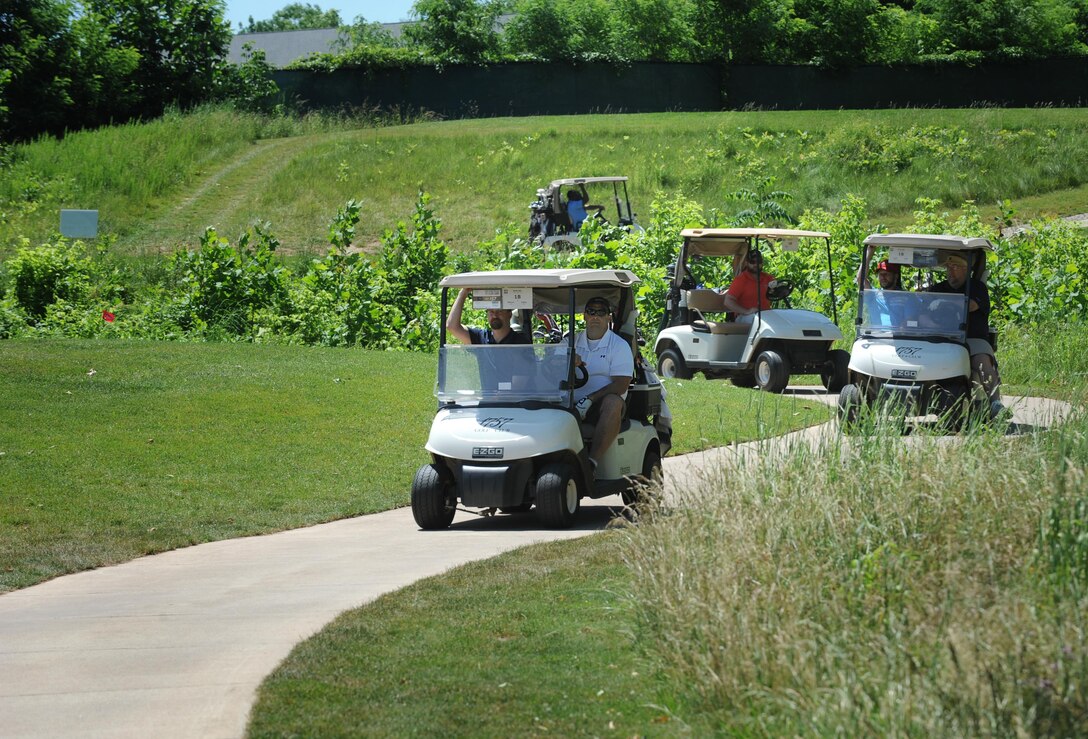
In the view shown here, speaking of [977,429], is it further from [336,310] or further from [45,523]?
[336,310]

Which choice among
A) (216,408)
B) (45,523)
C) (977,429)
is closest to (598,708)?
(977,429)

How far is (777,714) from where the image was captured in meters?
4.91

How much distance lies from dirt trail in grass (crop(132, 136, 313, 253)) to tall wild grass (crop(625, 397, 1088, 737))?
80.2 ft

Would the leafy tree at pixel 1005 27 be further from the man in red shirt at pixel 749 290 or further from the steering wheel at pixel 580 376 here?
the steering wheel at pixel 580 376

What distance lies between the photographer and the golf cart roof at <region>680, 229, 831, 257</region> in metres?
17.4

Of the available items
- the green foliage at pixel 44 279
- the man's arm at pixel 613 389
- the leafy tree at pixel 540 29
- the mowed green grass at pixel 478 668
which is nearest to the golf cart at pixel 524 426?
the man's arm at pixel 613 389

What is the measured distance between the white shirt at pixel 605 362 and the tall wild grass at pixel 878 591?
2.68 metres

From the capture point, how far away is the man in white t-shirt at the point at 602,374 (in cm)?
1010

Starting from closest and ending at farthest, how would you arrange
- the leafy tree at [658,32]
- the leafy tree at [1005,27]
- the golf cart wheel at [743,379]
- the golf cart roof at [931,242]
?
the golf cart roof at [931,242]
the golf cart wheel at [743,379]
the leafy tree at [1005,27]
the leafy tree at [658,32]

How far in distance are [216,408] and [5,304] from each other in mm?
8424

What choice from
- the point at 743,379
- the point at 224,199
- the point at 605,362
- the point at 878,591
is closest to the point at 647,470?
the point at 605,362

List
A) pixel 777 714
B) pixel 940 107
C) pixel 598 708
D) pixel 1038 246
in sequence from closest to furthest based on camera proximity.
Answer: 1. pixel 777 714
2. pixel 598 708
3. pixel 1038 246
4. pixel 940 107

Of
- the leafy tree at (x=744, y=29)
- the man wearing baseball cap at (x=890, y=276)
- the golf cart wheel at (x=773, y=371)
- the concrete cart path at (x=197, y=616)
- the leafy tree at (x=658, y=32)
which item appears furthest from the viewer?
the leafy tree at (x=658, y=32)

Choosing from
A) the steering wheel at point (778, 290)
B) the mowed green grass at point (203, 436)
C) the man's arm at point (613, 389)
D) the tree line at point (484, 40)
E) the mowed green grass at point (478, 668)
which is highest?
the tree line at point (484, 40)
